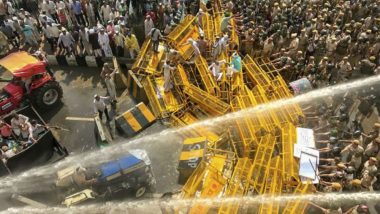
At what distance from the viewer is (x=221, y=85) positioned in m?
14.9

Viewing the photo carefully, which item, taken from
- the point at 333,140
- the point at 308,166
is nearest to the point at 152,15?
the point at 333,140

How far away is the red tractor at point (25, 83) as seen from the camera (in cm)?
1457

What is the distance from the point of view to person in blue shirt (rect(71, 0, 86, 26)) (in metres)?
19.2

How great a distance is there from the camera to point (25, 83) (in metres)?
14.9

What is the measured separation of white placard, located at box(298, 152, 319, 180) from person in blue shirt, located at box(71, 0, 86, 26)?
13424 mm

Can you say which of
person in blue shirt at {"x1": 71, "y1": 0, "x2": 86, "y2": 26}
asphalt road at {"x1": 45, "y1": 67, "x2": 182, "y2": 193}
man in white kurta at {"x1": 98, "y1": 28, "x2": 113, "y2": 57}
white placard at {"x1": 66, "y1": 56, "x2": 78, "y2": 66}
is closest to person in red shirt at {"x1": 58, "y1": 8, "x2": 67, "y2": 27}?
person in blue shirt at {"x1": 71, "y1": 0, "x2": 86, "y2": 26}

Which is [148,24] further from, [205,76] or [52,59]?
[52,59]

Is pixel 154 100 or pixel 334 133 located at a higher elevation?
pixel 154 100

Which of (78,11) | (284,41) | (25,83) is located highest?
(78,11)

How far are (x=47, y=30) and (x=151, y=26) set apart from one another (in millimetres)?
4913

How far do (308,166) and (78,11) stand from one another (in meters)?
13.9

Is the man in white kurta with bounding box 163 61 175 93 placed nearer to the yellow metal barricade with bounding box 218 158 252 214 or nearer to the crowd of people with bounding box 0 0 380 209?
the crowd of people with bounding box 0 0 380 209

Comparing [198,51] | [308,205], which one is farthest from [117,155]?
[308,205]

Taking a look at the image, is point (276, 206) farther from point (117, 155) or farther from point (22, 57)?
point (22, 57)
